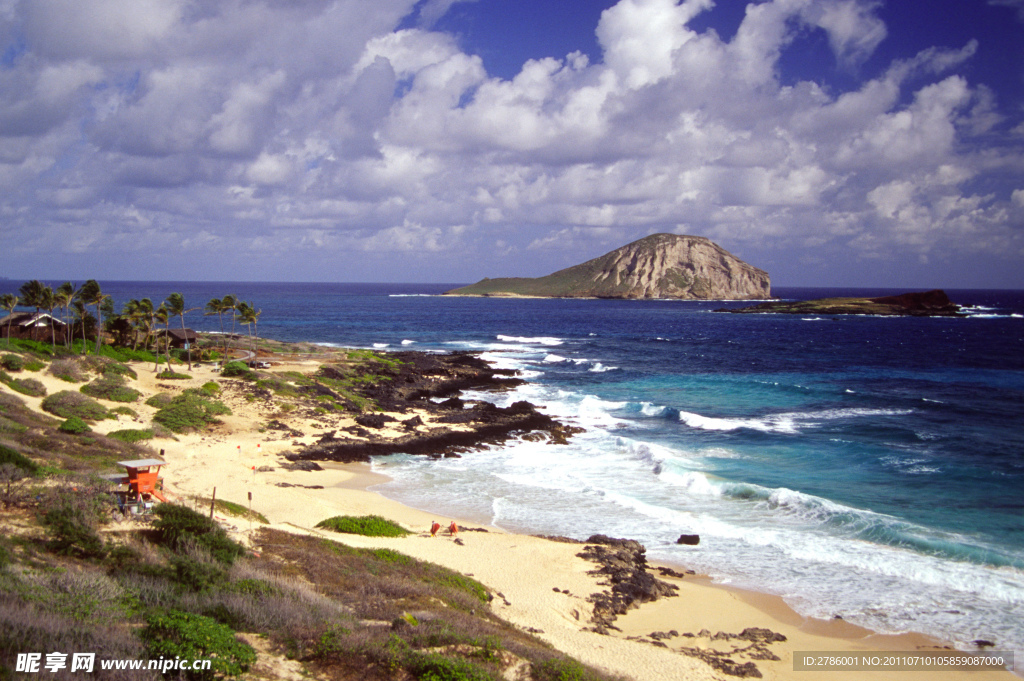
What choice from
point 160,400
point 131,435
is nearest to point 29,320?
point 160,400

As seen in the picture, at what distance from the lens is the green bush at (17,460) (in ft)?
46.0

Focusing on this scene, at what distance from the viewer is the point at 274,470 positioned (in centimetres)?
2597

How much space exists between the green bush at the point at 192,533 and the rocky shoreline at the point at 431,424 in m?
15.7

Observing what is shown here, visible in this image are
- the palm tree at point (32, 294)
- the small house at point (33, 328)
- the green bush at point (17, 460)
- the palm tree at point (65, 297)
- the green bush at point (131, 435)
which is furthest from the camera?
the small house at point (33, 328)

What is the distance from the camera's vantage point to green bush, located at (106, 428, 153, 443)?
24.8 metres

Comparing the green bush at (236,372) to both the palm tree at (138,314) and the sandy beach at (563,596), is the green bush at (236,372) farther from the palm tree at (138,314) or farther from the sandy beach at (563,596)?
the sandy beach at (563,596)

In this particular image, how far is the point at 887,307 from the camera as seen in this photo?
138 metres

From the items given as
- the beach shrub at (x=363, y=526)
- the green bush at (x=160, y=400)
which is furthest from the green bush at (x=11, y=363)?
the beach shrub at (x=363, y=526)

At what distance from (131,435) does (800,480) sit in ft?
91.5

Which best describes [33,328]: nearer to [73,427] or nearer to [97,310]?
[97,310]

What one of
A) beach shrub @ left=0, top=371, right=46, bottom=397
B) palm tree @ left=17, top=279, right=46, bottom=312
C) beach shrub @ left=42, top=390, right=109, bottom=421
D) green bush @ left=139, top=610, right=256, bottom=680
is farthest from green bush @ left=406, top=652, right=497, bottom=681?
palm tree @ left=17, top=279, right=46, bottom=312

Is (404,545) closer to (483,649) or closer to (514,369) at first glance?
(483,649)

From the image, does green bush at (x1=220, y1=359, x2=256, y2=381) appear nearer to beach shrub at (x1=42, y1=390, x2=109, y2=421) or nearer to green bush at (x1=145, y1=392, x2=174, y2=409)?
green bush at (x1=145, y1=392, x2=174, y2=409)

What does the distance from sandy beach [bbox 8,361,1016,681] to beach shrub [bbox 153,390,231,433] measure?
4.49 m
